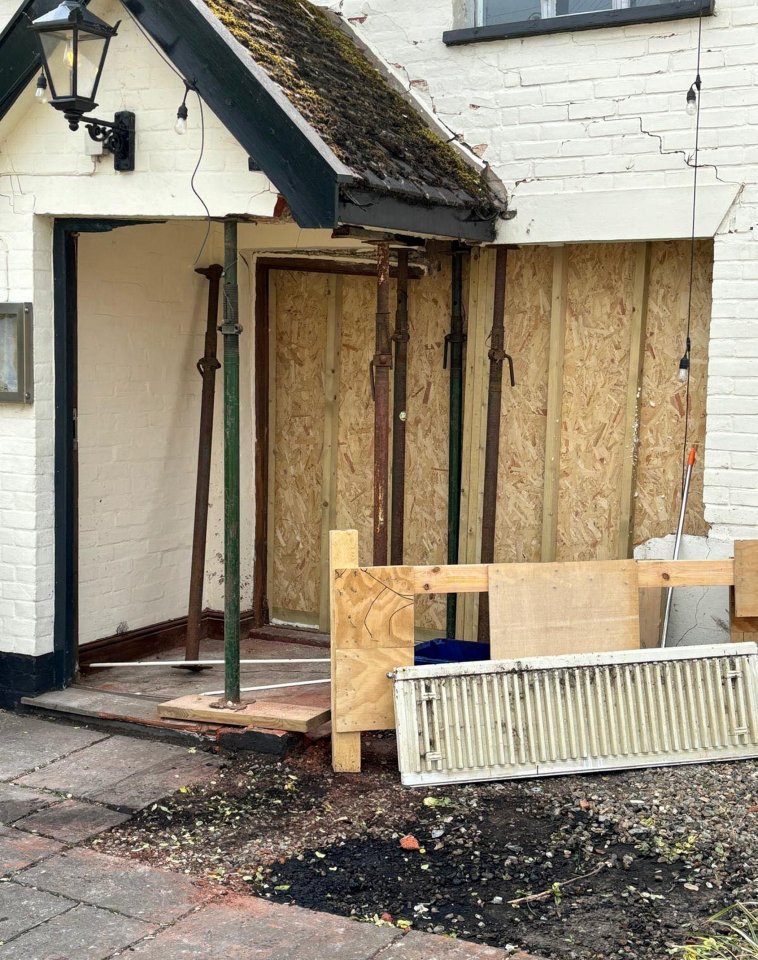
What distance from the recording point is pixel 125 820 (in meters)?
4.96

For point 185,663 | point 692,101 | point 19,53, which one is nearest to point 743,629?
point 692,101

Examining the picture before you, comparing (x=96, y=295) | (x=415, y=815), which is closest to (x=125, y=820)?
(x=415, y=815)

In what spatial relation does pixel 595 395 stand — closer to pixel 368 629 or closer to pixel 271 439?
pixel 368 629

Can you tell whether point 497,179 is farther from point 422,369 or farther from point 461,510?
point 461,510

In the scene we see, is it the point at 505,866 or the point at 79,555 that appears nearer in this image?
the point at 505,866

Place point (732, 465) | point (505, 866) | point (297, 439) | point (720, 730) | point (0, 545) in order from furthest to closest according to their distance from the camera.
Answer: point (297, 439), point (0, 545), point (732, 465), point (720, 730), point (505, 866)

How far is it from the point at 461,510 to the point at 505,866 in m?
2.76

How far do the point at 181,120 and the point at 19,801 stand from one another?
10.1ft

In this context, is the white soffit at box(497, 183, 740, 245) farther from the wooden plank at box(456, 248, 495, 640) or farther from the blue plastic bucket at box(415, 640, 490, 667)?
the blue plastic bucket at box(415, 640, 490, 667)

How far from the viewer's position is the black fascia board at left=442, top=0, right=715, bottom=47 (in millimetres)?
5742

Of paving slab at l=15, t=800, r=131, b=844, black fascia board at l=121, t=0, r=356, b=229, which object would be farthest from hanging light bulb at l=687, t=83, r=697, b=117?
paving slab at l=15, t=800, r=131, b=844

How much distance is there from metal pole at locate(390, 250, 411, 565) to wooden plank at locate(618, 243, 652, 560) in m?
1.19

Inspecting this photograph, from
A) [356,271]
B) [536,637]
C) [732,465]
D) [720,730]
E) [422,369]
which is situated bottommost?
[720,730]

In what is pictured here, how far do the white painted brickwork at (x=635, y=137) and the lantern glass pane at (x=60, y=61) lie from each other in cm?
181
